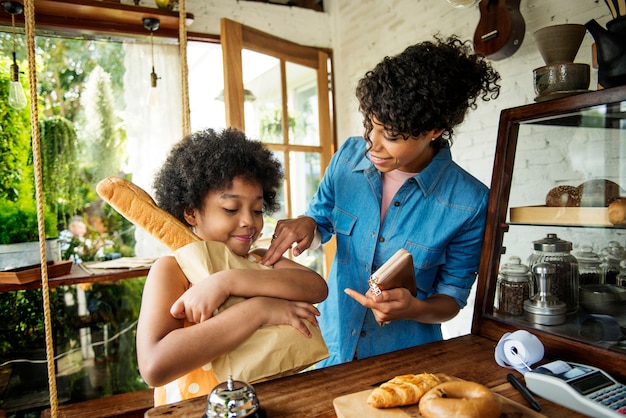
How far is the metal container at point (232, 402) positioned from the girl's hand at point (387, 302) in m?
0.43

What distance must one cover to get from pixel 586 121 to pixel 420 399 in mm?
869

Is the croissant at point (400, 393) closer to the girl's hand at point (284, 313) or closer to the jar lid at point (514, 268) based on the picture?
the girl's hand at point (284, 313)

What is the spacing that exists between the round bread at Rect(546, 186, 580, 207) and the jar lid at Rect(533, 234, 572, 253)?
10 centimetres

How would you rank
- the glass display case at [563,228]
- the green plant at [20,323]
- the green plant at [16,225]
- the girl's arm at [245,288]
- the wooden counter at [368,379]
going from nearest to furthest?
the wooden counter at [368,379] → the girl's arm at [245,288] → the glass display case at [563,228] → the green plant at [16,225] → the green plant at [20,323]

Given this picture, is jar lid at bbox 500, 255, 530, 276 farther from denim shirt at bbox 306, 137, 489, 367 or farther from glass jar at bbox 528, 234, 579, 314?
denim shirt at bbox 306, 137, 489, 367

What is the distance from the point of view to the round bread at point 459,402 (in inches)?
31.2

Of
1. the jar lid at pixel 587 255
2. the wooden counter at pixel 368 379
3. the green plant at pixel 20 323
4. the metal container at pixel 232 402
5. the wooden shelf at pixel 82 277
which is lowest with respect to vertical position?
the green plant at pixel 20 323

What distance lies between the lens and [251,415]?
812 millimetres

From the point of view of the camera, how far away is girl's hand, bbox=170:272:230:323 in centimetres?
102

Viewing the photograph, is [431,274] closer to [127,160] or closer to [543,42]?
[543,42]

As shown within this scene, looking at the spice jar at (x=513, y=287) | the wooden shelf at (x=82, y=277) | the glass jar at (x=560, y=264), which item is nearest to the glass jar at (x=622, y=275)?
the glass jar at (x=560, y=264)

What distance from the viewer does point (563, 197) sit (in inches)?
51.3

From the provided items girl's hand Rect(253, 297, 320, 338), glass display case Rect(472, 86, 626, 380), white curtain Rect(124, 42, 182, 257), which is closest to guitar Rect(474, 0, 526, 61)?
glass display case Rect(472, 86, 626, 380)

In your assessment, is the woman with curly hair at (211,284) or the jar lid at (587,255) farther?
the jar lid at (587,255)
